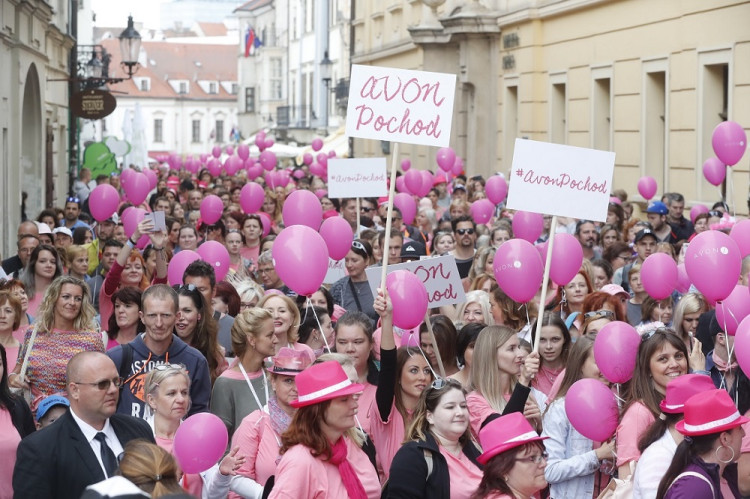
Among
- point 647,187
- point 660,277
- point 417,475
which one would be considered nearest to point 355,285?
point 660,277

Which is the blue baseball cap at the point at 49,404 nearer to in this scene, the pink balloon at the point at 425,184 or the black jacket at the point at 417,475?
the black jacket at the point at 417,475

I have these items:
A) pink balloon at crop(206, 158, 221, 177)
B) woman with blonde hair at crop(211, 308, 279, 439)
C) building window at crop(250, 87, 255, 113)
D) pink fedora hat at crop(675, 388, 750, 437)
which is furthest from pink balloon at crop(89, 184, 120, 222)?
building window at crop(250, 87, 255, 113)

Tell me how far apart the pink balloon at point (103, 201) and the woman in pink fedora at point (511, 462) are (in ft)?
33.6

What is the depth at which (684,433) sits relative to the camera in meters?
→ 5.14

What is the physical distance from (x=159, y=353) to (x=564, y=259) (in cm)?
372

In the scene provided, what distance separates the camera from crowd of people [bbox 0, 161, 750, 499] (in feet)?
17.5

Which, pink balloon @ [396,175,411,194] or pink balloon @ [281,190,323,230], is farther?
pink balloon @ [396,175,411,194]

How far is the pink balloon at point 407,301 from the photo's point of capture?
300 inches

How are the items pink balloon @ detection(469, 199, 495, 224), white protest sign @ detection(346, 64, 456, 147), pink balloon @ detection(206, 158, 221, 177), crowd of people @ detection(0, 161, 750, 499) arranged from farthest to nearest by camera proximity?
pink balloon @ detection(206, 158, 221, 177)
pink balloon @ detection(469, 199, 495, 224)
white protest sign @ detection(346, 64, 456, 147)
crowd of people @ detection(0, 161, 750, 499)

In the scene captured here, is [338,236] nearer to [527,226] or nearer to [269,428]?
[527,226]

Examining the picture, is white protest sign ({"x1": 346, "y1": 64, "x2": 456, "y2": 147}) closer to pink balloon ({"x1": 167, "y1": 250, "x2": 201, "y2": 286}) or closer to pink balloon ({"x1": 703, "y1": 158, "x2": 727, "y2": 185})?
pink balloon ({"x1": 167, "y1": 250, "x2": 201, "y2": 286})

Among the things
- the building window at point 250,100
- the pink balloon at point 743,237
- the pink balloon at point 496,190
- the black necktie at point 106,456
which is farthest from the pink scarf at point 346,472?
the building window at point 250,100

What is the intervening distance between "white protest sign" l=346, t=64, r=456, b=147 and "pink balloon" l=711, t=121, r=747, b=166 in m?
6.35

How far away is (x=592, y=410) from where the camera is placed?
6.30 meters
